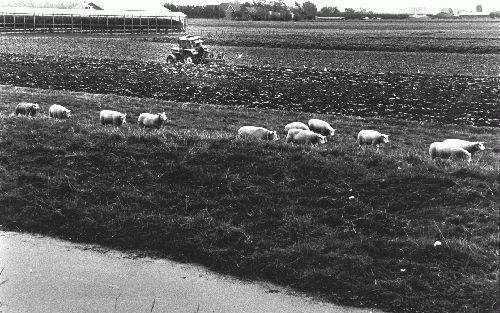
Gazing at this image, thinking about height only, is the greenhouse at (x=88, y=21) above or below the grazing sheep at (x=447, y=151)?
above

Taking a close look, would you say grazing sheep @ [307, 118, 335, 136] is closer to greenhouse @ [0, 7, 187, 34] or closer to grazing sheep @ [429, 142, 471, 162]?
grazing sheep @ [429, 142, 471, 162]

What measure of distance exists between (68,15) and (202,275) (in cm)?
9034

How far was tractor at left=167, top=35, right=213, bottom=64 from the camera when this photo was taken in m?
46.9

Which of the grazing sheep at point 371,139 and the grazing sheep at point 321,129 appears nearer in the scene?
the grazing sheep at point 371,139

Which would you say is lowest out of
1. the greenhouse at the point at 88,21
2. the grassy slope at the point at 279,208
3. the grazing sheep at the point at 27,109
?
the grassy slope at the point at 279,208

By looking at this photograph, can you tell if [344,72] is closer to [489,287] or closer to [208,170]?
[208,170]

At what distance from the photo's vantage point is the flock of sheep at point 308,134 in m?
12.3

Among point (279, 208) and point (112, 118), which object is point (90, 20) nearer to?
point (112, 118)

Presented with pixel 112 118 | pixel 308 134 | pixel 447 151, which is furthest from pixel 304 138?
Result: pixel 112 118

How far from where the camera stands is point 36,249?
349 inches

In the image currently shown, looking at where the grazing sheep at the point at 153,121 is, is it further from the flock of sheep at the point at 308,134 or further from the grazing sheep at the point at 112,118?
the grazing sheep at the point at 112,118

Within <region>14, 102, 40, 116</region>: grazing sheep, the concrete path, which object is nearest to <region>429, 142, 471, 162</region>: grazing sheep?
the concrete path

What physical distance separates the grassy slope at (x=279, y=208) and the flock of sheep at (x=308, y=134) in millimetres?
748

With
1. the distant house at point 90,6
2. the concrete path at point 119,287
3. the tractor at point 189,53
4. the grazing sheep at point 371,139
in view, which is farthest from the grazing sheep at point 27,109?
the distant house at point 90,6
